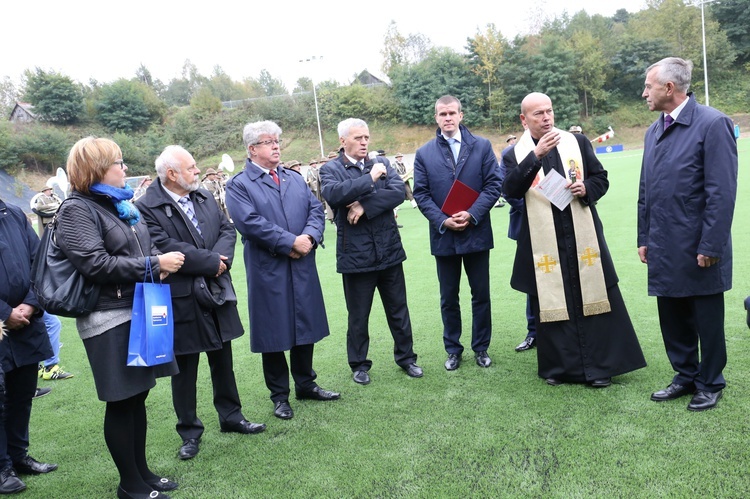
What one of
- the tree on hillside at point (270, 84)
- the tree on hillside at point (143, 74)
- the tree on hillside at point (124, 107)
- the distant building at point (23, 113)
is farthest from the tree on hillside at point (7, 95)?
the tree on hillside at point (270, 84)

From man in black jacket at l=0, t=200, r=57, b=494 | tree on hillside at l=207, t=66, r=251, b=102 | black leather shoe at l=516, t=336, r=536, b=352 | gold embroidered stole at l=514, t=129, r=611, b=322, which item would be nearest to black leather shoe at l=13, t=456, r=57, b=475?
man in black jacket at l=0, t=200, r=57, b=494

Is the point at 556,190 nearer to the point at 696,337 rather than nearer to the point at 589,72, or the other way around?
the point at 696,337

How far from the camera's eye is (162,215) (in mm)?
3406

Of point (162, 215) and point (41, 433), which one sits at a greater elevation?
point (162, 215)

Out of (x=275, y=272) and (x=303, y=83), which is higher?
(x=303, y=83)

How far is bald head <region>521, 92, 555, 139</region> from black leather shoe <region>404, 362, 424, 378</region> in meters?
1.94

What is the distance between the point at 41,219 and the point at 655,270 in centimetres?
993

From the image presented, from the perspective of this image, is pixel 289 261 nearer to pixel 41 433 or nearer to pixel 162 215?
pixel 162 215

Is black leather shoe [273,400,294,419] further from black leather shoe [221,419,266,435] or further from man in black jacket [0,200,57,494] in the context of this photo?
man in black jacket [0,200,57,494]

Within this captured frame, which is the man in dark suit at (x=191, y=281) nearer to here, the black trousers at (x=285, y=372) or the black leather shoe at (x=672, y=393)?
the black trousers at (x=285, y=372)

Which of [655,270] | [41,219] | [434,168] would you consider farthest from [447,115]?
[41,219]

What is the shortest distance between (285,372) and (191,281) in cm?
102

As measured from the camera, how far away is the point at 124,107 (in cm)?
4766

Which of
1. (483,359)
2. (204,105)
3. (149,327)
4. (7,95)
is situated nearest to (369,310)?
(483,359)
